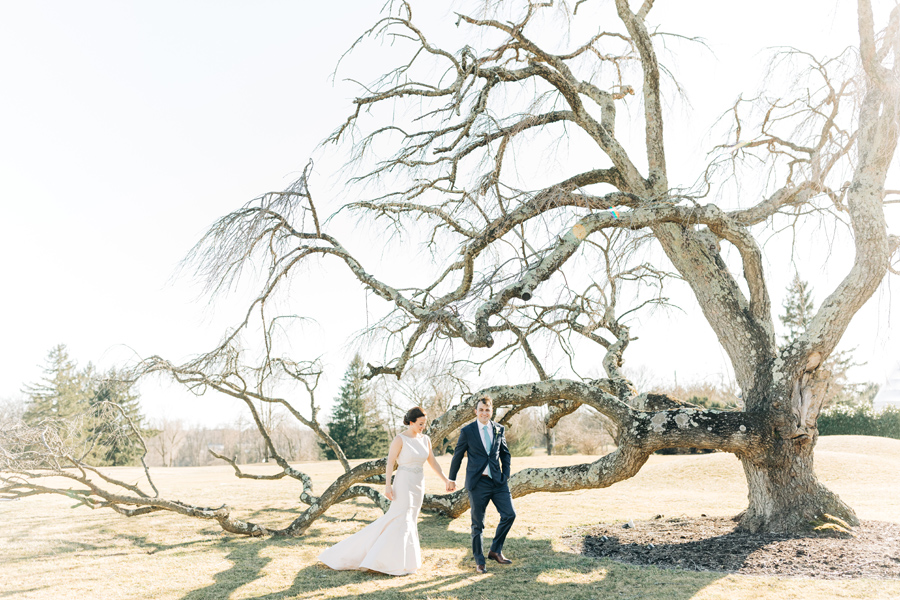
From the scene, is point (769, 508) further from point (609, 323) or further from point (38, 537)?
point (38, 537)

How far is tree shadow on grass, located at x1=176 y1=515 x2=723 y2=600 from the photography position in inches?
192

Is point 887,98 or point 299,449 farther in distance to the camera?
point 299,449

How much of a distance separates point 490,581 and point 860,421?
80.3ft

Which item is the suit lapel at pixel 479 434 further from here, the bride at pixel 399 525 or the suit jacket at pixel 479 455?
the bride at pixel 399 525

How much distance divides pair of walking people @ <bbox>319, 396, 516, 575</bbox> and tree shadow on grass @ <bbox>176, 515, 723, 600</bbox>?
0.47 feet

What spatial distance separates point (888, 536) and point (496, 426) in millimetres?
4602

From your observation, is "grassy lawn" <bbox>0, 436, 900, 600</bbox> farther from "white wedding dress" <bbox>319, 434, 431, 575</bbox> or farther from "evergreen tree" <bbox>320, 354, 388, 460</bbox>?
"evergreen tree" <bbox>320, 354, 388, 460</bbox>

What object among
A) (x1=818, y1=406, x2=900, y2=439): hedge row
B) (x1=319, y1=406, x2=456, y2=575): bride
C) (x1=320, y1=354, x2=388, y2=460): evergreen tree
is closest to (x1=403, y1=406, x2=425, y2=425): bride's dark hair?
(x1=319, y1=406, x2=456, y2=575): bride

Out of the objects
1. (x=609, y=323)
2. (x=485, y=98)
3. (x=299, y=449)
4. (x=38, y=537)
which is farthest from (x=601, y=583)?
(x=299, y=449)

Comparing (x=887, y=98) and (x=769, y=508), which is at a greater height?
(x=887, y=98)

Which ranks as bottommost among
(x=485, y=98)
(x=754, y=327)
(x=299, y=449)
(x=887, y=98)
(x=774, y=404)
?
(x=299, y=449)

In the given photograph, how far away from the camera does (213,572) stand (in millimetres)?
5961

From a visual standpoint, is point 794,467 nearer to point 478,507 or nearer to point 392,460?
point 478,507

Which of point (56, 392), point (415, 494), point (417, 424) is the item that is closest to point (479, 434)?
point (417, 424)
